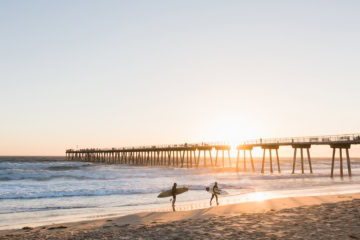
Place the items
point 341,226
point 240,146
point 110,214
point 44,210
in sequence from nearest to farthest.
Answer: point 341,226, point 110,214, point 44,210, point 240,146

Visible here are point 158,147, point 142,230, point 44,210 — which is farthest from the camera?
point 158,147

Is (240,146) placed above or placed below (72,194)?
above

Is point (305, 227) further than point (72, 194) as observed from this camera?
No

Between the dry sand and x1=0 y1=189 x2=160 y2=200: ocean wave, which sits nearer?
the dry sand

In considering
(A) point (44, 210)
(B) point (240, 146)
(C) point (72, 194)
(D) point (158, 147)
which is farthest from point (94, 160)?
(A) point (44, 210)

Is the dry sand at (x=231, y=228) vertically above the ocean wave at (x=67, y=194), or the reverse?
the dry sand at (x=231, y=228)

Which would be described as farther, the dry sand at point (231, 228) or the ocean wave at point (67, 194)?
the ocean wave at point (67, 194)

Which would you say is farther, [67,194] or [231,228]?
[67,194]

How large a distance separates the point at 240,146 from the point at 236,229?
41756mm

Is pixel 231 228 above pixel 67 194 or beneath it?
above

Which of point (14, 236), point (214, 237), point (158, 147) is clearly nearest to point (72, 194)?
point (14, 236)

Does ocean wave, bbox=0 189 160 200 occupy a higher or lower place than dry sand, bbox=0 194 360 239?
lower

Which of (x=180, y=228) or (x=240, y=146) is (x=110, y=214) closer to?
(x=180, y=228)

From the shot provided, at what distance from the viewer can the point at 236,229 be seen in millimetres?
10180
